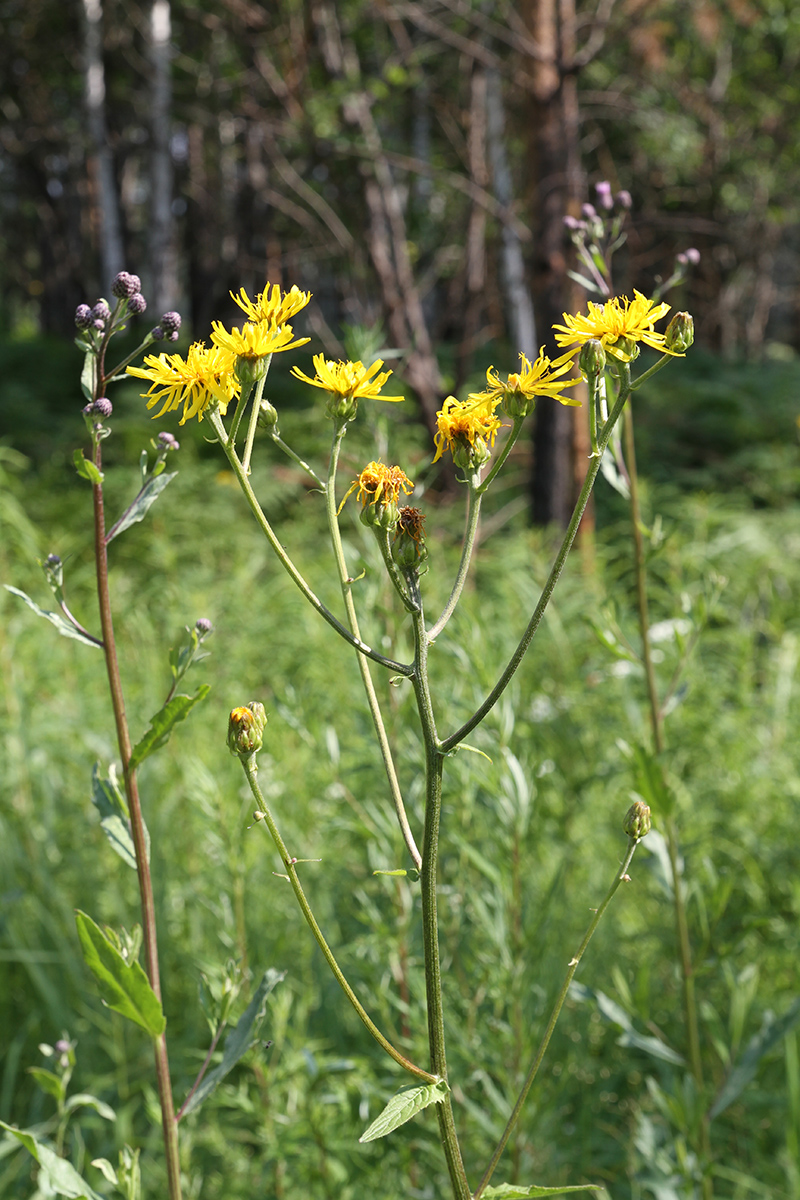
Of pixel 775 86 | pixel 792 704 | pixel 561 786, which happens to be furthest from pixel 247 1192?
pixel 775 86

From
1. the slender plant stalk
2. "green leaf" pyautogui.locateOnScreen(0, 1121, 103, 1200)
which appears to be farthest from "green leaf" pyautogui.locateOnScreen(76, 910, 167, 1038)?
the slender plant stalk

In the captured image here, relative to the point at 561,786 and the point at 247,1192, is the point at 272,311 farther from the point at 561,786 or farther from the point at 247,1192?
the point at 561,786

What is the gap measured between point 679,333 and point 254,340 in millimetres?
299

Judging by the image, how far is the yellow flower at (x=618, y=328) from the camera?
621 mm

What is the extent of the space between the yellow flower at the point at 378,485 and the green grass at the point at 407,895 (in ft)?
0.28

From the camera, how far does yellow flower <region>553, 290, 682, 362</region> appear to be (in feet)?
2.04

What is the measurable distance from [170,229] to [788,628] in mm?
8743

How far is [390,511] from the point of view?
0.63 metres

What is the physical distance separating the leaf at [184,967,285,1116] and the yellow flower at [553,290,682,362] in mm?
539

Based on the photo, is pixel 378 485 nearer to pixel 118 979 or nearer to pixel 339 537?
pixel 339 537

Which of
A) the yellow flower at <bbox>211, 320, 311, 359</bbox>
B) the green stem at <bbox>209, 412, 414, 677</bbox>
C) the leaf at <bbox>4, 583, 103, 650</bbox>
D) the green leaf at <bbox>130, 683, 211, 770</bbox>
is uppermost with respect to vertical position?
the yellow flower at <bbox>211, 320, 311, 359</bbox>

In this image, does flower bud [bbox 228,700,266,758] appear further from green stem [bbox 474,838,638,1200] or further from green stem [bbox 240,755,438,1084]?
green stem [bbox 474,838,638,1200]

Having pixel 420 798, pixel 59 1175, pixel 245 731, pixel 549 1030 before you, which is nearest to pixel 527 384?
pixel 245 731

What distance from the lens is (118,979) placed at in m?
0.66
